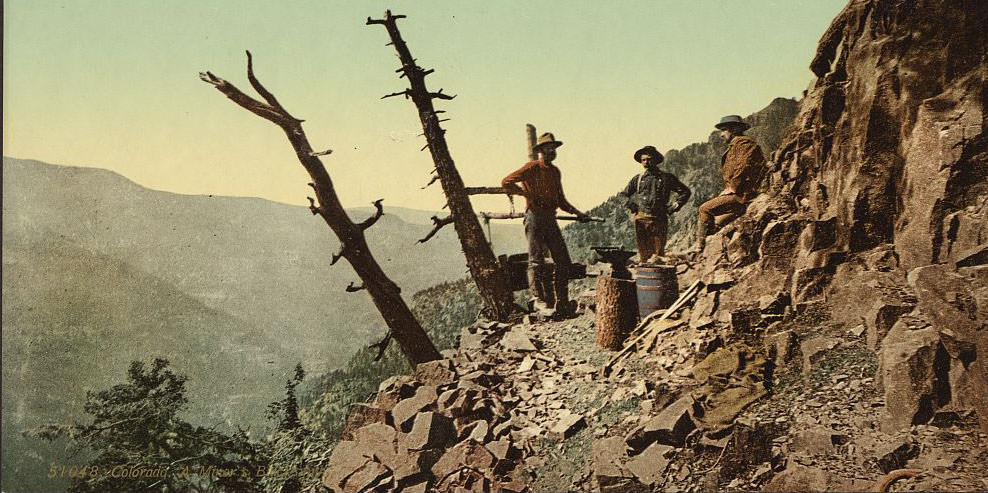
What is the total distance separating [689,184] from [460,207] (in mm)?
11354

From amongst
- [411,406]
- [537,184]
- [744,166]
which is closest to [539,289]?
[537,184]

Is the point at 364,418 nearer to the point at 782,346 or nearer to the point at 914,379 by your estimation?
the point at 782,346

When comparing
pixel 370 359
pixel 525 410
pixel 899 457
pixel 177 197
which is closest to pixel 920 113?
pixel 899 457

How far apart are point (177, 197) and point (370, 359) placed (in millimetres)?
63376

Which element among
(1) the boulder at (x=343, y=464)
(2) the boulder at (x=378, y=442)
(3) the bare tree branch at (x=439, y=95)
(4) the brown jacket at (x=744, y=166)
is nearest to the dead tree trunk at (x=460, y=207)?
(3) the bare tree branch at (x=439, y=95)

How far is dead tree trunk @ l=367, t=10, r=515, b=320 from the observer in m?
9.65

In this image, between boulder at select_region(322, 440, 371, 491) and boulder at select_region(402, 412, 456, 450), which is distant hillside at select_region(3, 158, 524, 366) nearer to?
boulder at select_region(322, 440, 371, 491)

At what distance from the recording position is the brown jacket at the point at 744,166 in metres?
7.39

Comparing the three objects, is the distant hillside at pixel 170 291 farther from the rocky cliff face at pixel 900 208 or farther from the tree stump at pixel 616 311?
the rocky cliff face at pixel 900 208

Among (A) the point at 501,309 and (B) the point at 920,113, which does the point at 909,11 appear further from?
(A) the point at 501,309

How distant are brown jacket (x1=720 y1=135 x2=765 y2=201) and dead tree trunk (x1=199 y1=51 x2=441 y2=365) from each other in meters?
5.55

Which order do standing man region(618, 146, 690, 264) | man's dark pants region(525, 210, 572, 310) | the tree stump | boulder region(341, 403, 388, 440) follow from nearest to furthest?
boulder region(341, 403, 388, 440) → the tree stump → standing man region(618, 146, 690, 264) → man's dark pants region(525, 210, 572, 310)

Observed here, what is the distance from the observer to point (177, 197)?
77.8 m

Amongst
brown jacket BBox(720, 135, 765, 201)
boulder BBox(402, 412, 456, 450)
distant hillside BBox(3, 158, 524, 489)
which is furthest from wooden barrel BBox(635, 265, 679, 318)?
distant hillside BBox(3, 158, 524, 489)
